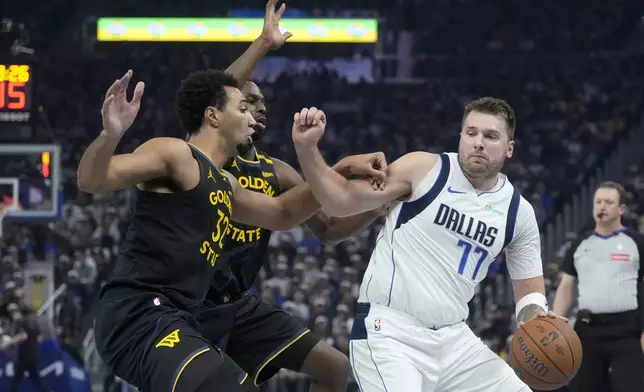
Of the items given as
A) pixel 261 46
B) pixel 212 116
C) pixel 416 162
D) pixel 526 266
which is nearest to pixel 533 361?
pixel 526 266

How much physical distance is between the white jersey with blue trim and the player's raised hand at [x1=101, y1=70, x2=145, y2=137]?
1.30 metres

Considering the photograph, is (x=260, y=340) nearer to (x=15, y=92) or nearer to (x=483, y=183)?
(x=483, y=183)

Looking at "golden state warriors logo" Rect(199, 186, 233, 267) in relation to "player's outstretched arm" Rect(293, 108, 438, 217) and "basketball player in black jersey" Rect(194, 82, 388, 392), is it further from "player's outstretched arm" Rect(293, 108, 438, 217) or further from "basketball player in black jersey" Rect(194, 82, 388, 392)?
"basketball player in black jersey" Rect(194, 82, 388, 392)

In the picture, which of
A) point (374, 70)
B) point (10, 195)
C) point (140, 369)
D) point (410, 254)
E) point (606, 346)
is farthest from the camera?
point (374, 70)

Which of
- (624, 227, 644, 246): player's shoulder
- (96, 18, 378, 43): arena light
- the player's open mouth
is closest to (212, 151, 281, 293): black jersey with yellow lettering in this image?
the player's open mouth

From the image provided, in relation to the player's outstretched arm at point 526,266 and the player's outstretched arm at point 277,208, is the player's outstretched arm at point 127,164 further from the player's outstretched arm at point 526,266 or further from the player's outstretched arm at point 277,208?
the player's outstretched arm at point 526,266

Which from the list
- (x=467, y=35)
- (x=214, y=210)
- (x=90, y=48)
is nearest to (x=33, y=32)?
(x=90, y=48)

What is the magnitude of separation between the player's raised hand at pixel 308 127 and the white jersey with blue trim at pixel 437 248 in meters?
0.61

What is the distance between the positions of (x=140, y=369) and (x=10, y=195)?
22.1 ft

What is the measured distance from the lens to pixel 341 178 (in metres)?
4.24

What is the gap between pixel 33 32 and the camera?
67.3 ft

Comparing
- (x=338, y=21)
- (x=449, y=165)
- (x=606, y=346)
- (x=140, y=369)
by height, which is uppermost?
(x=338, y=21)

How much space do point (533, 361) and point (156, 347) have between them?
1.69 m

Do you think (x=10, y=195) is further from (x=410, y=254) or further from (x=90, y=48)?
(x=90, y=48)
